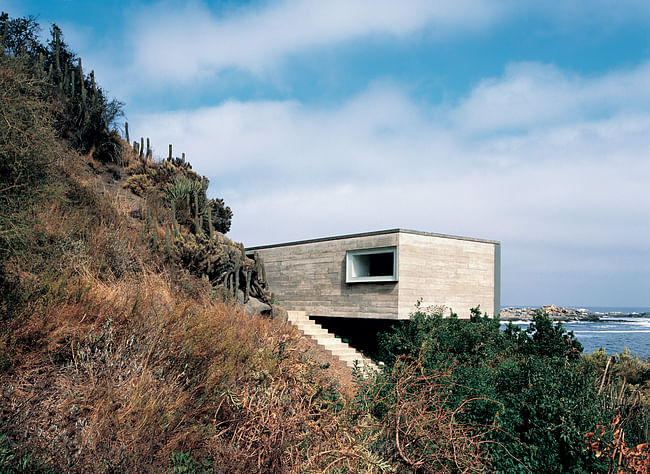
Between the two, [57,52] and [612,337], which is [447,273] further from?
[612,337]

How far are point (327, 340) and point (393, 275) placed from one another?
3.04 metres

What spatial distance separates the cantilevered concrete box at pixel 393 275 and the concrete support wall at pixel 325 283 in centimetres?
3

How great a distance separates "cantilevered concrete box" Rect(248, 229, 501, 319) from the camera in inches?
553

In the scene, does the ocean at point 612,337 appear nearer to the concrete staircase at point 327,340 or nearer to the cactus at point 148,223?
the concrete staircase at point 327,340

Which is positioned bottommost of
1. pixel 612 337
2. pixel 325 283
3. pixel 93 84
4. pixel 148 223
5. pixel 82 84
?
pixel 612 337

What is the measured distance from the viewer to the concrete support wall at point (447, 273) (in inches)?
552

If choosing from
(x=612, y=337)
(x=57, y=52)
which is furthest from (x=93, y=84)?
(x=612, y=337)

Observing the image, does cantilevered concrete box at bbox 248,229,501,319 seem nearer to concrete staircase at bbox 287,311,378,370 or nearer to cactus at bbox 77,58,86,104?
concrete staircase at bbox 287,311,378,370

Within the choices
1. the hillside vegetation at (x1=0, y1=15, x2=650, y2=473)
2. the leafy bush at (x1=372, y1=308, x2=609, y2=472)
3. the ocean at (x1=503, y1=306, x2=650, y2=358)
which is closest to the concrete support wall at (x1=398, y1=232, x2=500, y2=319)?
the ocean at (x1=503, y1=306, x2=650, y2=358)

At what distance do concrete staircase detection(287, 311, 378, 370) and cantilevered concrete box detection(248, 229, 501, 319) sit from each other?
0.45m

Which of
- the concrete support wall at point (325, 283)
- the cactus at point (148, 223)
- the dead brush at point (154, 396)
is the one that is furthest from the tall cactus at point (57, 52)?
the dead brush at point (154, 396)

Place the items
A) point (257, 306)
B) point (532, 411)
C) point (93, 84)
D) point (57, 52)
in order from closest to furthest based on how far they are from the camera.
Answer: point (532, 411) < point (257, 306) < point (93, 84) < point (57, 52)

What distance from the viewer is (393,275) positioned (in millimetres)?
14016

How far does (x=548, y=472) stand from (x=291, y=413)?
285 cm
